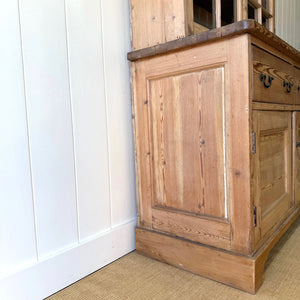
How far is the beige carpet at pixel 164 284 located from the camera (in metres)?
0.86

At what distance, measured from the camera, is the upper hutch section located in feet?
3.19

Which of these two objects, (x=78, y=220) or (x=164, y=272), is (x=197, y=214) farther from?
(x=78, y=220)

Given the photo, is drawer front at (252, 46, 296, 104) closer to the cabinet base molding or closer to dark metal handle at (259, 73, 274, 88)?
dark metal handle at (259, 73, 274, 88)

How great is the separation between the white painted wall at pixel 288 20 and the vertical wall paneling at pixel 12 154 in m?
1.99

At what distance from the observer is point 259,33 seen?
831mm

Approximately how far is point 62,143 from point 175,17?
0.60 metres

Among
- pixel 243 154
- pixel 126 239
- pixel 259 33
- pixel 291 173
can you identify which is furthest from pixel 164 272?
pixel 259 33

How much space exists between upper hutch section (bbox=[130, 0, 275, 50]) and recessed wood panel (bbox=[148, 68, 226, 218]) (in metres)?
0.17

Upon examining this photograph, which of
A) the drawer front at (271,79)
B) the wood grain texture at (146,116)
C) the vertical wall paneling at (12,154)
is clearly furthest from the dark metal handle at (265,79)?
the vertical wall paneling at (12,154)

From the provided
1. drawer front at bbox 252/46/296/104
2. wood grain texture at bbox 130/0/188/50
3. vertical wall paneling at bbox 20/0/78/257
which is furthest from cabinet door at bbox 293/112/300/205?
vertical wall paneling at bbox 20/0/78/257

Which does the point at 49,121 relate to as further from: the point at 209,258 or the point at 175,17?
the point at 209,258

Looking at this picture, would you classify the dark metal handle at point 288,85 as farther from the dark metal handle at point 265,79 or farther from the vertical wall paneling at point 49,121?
the vertical wall paneling at point 49,121

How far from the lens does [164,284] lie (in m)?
0.93

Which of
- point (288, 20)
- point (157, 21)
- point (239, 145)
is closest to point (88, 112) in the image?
point (157, 21)
